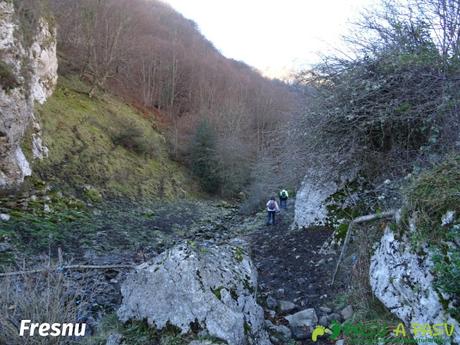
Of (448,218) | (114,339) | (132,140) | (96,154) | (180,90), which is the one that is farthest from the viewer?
(180,90)

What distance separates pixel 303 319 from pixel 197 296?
155 centimetres

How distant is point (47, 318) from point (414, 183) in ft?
13.9

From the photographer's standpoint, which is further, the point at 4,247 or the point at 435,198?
the point at 4,247

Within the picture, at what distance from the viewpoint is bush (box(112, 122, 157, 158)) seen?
22312mm

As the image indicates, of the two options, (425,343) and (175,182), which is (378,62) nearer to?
(425,343)

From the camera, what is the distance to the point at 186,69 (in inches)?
1614

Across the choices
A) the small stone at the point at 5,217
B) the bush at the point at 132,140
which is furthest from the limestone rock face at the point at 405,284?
the bush at the point at 132,140

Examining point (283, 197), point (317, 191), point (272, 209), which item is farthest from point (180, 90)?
point (317, 191)

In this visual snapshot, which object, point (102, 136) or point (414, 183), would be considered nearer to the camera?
point (414, 183)

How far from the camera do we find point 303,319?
4375mm

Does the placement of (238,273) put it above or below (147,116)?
below

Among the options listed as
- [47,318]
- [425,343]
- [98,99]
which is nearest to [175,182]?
[98,99]

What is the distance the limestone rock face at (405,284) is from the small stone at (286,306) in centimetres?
134

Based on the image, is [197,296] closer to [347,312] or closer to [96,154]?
[347,312]
